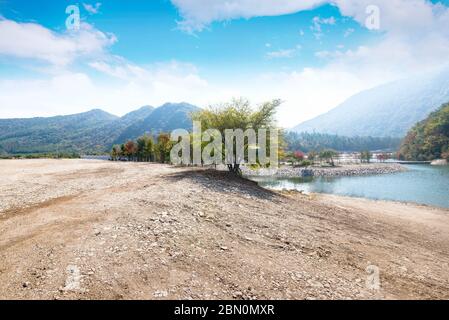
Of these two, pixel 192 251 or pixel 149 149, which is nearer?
pixel 192 251

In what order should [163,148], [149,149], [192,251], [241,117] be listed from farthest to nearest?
[149,149] → [163,148] → [241,117] → [192,251]

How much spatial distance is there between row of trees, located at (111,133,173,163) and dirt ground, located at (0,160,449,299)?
66858 millimetres

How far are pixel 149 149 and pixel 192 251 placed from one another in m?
96.6

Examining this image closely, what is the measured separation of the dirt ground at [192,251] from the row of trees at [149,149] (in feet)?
219

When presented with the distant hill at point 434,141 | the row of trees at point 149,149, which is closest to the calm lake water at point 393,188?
the row of trees at point 149,149

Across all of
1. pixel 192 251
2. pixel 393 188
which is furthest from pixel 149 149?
pixel 192 251

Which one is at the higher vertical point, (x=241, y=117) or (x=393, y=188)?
(x=241, y=117)

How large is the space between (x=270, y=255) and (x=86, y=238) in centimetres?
859

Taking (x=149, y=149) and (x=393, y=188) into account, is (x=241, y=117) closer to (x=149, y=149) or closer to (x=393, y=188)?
(x=393, y=188)

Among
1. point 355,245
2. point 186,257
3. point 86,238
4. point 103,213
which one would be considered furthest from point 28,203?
point 355,245

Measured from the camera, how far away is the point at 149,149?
341 ft

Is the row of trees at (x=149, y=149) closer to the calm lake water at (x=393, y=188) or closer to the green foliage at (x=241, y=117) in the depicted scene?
the calm lake water at (x=393, y=188)

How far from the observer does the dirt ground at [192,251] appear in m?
9.17
